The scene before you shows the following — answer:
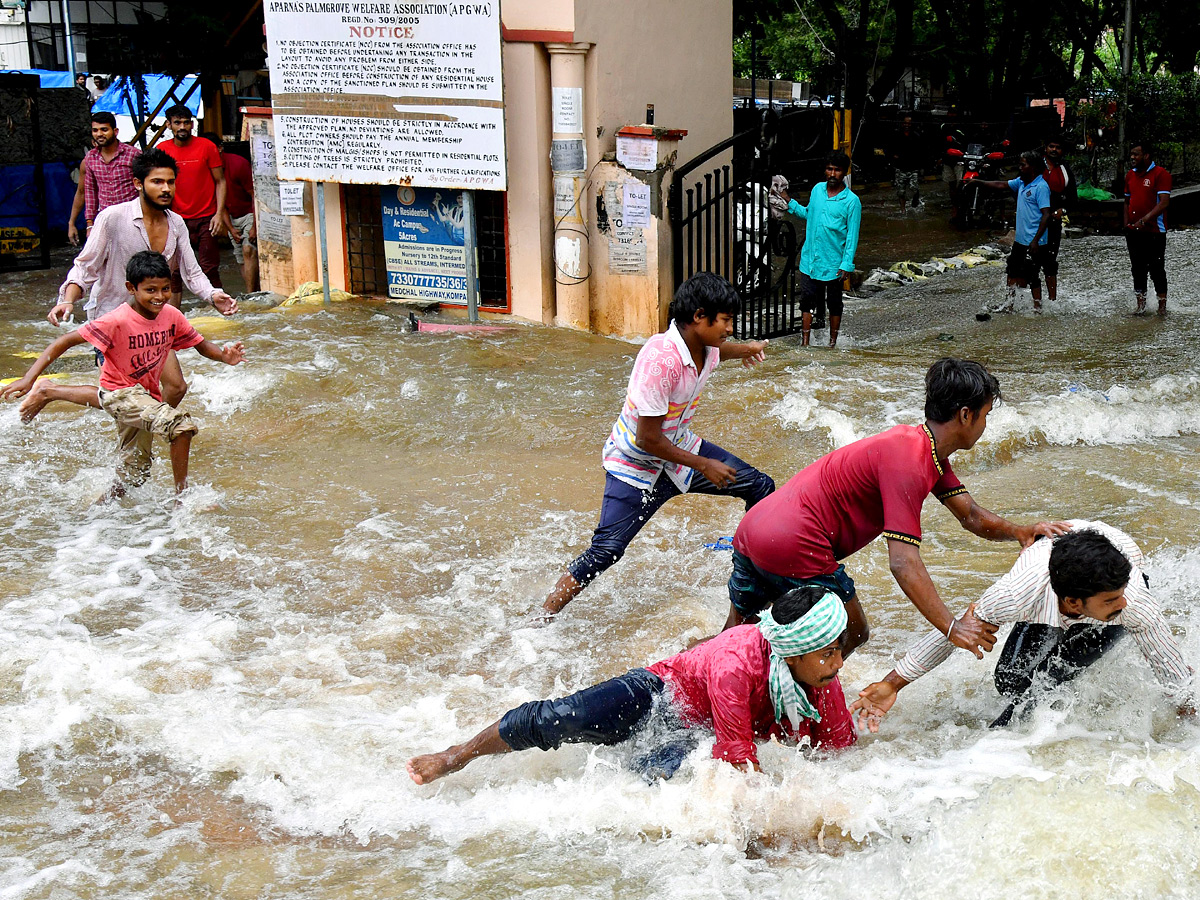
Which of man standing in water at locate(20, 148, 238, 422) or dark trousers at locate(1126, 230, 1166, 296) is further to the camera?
dark trousers at locate(1126, 230, 1166, 296)

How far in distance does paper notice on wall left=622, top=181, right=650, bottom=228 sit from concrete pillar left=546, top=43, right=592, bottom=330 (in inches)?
16.3

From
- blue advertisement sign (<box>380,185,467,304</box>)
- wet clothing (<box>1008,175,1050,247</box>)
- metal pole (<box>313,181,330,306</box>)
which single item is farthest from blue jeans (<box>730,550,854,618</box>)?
wet clothing (<box>1008,175,1050,247</box>)

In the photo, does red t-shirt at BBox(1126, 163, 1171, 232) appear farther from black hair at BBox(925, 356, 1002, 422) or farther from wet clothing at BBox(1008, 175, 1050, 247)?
black hair at BBox(925, 356, 1002, 422)

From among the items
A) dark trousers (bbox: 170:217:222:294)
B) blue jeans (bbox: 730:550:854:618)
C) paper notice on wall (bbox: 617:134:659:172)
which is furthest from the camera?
dark trousers (bbox: 170:217:222:294)

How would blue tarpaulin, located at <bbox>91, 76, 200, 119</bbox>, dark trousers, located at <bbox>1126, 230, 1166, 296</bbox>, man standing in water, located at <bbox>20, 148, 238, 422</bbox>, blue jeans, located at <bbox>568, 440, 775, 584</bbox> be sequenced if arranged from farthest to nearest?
blue tarpaulin, located at <bbox>91, 76, 200, 119</bbox> < dark trousers, located at <bbox>1126, 230, 1166, 296</bbox> < man standing in water, located at <bbox>20, 148, 238, 422</bbox> < blue jeans, located at <bbox>568, 440, 775, 584</bbox>

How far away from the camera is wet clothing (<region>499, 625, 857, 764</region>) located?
370 centimetres

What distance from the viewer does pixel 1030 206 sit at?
38.2ft

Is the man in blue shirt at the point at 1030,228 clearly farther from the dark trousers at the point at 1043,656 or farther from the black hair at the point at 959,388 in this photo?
the black hair at the point at 959,388

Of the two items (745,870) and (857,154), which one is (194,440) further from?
(857,154)

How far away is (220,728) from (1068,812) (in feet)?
9.73

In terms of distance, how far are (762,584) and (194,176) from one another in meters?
8.98

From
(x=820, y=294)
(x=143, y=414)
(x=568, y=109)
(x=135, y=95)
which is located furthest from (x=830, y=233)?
(x=135, y=95)

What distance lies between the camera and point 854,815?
3.89 m

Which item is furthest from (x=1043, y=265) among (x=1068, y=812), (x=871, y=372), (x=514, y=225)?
(x=1068, y=812)
